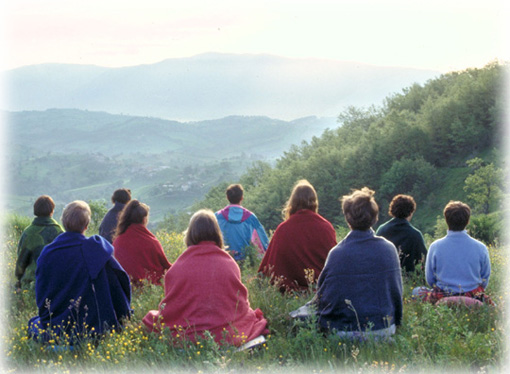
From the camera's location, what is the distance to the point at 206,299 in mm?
4527

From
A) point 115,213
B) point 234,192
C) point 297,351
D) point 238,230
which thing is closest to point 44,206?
point 115,213

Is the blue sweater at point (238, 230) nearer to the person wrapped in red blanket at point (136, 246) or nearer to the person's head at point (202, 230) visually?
the person wrapped in red blanket at point (136, 246)

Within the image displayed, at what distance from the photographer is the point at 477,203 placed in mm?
42938

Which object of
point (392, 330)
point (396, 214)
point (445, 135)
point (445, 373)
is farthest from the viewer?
point (445, 135)

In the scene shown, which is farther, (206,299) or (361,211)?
(206,299)

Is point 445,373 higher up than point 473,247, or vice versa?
point 473,247

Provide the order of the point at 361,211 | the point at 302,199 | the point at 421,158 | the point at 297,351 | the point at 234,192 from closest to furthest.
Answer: the point at 297,351, the point at 361,211, the point at 302,199, the point at 234,192, the point at 421,158

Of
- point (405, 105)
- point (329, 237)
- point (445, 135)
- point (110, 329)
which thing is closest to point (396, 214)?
point (329, 237)

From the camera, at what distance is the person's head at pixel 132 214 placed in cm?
688

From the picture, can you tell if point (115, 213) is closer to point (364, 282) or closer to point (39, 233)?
point (39, 233)

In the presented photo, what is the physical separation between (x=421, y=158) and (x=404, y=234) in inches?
1834

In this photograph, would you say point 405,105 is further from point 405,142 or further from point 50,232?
point 50,232

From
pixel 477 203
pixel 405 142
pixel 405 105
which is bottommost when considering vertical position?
pixel 477 203

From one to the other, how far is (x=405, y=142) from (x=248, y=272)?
163 ft
